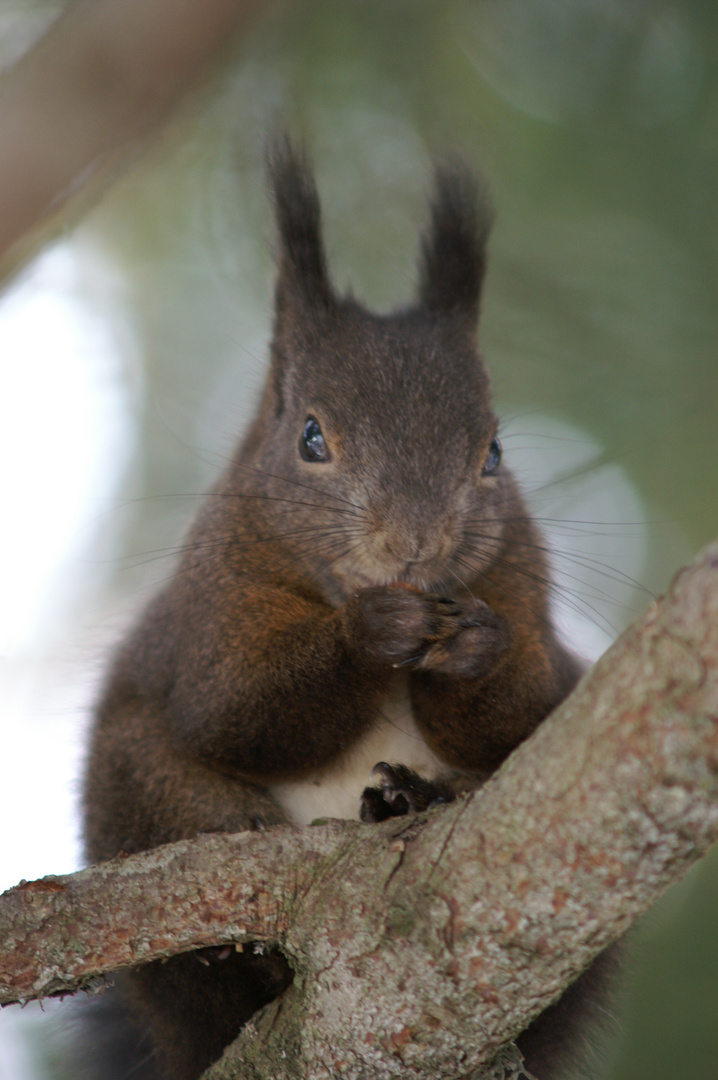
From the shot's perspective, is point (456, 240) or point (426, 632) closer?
point (426, 632)

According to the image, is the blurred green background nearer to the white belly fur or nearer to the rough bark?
the white belly fur

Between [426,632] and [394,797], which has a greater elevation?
[426,632]

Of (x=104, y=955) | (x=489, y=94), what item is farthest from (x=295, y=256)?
(x=104, y=955)

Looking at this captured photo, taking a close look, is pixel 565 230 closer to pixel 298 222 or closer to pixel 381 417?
pixel 298 222

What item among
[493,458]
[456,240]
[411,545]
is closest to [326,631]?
[411,545]

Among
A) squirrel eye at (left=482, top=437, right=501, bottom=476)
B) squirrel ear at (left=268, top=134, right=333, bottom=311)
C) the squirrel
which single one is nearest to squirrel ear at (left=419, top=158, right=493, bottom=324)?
the squirrel

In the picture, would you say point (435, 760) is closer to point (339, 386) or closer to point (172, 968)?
point (172, 968)
